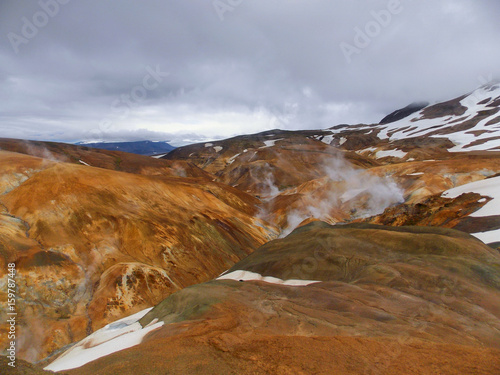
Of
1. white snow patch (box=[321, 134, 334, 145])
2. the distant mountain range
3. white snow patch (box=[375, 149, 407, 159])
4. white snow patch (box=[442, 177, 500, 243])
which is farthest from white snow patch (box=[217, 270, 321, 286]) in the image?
white snow patch (box=[321, 134, 334, 145])

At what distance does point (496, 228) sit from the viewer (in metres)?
22.2

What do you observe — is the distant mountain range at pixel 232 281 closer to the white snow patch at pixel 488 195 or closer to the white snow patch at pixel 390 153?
the white snow patch at pixel 488 195

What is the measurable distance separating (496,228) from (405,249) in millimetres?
11317

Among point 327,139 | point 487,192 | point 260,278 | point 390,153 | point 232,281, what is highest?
point 327,139

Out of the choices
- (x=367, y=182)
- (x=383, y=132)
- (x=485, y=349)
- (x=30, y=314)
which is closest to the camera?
(x=485, y=349)

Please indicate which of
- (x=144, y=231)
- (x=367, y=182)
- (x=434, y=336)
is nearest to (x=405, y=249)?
(x=434, y=336)

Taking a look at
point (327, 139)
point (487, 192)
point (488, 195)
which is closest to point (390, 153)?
point (327, 139)

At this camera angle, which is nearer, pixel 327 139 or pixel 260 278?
pixel 260 278

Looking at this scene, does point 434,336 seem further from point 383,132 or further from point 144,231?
point 383,132

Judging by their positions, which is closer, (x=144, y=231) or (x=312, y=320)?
(x=312, y=320)

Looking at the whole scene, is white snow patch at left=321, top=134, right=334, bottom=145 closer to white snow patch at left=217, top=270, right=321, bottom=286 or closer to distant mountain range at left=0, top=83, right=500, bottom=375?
distant mountain range at left=0, top=83, right=500, bottom=375

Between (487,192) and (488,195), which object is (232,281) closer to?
(488,195)

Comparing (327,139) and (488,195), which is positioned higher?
(327,139)

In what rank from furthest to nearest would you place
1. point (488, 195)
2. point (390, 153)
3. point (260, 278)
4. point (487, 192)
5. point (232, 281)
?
1. point (390, 153)
2. point (487, 192)
3. point (488, 195)
4. point (260, 278)
5. point (232, 281)
